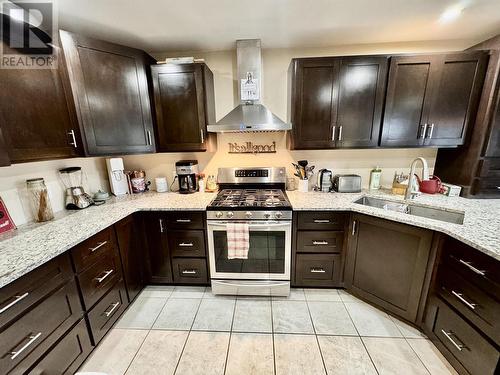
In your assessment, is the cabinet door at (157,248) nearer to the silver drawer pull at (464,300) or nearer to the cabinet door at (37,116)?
the cabinet door at (37,116)

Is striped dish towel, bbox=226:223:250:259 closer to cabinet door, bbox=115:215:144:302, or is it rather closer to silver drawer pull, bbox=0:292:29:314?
cabinet door, bbox=115:215:144:302

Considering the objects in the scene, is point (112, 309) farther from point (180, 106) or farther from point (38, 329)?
point (180, 106)

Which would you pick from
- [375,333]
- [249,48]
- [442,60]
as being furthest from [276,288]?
[442,60]

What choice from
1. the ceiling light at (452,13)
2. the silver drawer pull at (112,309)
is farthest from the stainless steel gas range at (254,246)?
the ceiling light at (452,13)

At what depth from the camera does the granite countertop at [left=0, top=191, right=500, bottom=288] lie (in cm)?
111

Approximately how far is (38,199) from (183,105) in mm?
1429

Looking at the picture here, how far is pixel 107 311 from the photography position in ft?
5.25

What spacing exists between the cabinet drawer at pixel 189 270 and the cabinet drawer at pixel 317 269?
3.10 ft

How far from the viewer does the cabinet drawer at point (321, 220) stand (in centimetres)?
186

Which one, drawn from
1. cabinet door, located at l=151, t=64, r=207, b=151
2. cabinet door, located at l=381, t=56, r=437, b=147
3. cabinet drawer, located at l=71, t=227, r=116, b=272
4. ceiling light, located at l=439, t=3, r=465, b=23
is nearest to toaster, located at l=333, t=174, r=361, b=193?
cabinet door, located at l=381, t=56, r=437, b=147

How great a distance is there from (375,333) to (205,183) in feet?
7.03

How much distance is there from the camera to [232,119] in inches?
76.6

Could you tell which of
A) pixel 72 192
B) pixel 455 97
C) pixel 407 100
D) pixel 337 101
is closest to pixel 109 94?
pixel 72 192

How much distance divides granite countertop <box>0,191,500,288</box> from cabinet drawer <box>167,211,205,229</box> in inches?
2.8
